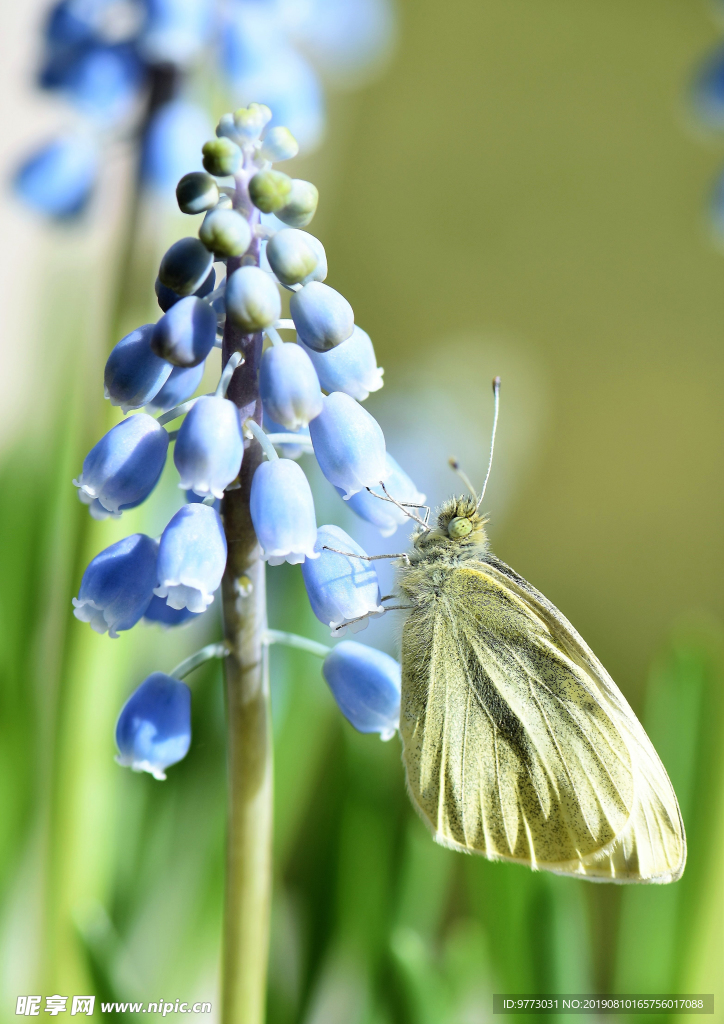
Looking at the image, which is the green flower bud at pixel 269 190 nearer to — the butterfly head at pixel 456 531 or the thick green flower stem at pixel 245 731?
the thick green flower stem at pixel 245 731

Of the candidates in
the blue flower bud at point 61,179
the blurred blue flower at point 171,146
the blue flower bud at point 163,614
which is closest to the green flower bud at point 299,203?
the blue flower bud at point 163,614

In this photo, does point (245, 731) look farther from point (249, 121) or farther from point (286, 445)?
point (249, 121)

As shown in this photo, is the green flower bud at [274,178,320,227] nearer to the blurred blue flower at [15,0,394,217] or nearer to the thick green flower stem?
the thick green flower stem

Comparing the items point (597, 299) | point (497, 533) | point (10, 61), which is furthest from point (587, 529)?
point (10, 61)

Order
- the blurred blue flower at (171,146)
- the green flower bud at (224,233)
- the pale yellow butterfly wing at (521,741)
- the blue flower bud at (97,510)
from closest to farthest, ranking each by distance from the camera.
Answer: the green flower bud at (224,233) → the blue flower bud at (97,510) → the pale yellow butterfly wing at (521,741) → the blurred blue flower at (171,146)

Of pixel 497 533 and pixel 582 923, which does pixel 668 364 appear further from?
pixel 582 923

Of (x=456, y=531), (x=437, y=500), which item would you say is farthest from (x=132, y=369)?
(x=437, y=500)
